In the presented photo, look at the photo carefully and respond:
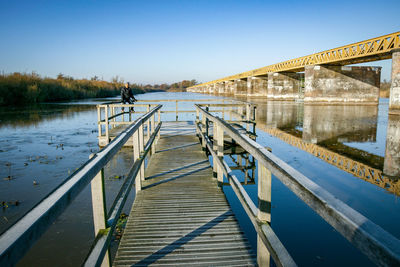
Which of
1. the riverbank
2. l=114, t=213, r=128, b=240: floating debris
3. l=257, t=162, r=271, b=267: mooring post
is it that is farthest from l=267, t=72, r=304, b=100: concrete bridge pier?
l=257, t=162, r=271, b=267: mooring post

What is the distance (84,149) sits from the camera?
995 cm

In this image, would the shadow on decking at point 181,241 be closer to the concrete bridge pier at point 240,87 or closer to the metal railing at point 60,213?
the metal railing at point 60,213

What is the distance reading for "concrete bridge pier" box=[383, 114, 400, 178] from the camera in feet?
22.9

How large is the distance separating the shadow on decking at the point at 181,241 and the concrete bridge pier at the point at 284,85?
129ft

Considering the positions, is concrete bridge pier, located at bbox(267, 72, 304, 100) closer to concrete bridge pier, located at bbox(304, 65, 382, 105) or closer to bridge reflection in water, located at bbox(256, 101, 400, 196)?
concrete bridge pier, located at bbox(304, 65, 382, 105)

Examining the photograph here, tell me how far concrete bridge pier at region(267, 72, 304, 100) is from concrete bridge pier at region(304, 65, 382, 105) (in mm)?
10815

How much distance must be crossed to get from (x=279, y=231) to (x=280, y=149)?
5928 mm

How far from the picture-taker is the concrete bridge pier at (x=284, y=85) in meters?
39.9

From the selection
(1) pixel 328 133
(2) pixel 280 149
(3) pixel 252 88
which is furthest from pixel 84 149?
(3) pixel 252 88

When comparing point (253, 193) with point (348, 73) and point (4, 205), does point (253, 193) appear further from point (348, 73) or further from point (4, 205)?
point (348, 73)

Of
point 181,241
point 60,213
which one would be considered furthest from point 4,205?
point 60,213

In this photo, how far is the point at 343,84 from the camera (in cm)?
2848

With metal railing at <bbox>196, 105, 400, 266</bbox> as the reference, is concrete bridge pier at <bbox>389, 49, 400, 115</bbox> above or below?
above

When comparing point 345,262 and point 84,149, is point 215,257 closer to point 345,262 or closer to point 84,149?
point 345,262
